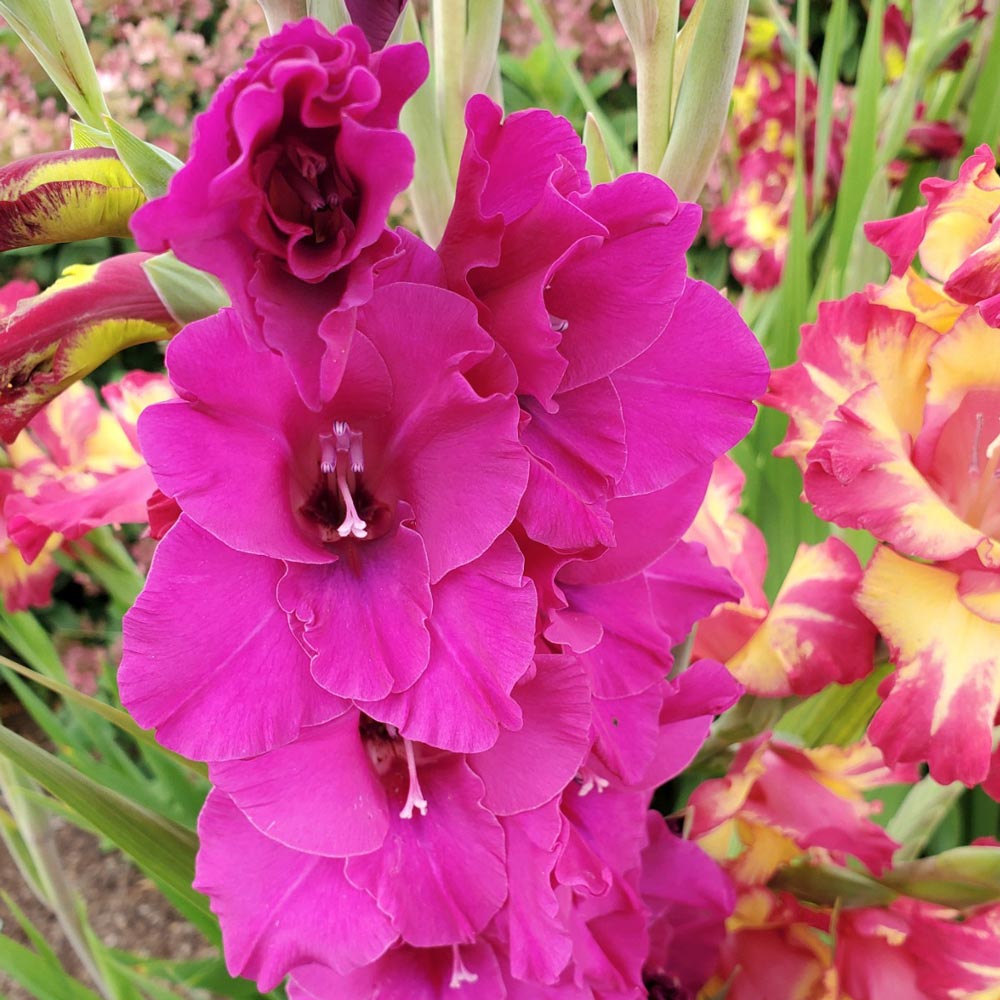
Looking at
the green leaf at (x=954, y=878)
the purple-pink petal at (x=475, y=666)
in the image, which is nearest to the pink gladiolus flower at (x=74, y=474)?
the purple-pink petal at (x=475, y=666)

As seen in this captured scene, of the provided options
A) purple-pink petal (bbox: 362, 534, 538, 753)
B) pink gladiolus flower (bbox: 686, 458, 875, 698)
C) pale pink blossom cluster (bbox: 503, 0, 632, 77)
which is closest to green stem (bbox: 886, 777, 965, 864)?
pink gladiolus flower (bbox: 686, 458, 875, 698)

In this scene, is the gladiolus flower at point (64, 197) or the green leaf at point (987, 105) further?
the green leaf at point (987, 105)

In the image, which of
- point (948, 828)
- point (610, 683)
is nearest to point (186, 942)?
point (948, 828)

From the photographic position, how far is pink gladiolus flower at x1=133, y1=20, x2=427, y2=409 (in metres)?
0.25

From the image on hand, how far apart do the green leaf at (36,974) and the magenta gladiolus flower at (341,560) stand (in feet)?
1.18

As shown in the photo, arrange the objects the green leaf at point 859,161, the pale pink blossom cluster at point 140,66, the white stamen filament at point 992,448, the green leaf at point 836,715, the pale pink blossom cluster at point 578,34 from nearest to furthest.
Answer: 1. the white stamen filament at point 992,448
2. the green leaf at point 836,715
3. the green leaf at point 859,161
4. the pale pink blossom cluster at point 140,66
5. the pale pink blossom cluster at point 578,34

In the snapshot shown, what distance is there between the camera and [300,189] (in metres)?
0.28

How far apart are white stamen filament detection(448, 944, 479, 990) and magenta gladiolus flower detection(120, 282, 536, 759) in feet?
0.57

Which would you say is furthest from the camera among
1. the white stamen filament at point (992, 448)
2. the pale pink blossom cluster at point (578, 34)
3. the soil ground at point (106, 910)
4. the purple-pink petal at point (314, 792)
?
the pale pink blossom cluster at point (578, 34)

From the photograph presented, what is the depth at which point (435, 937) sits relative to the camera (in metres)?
0.39

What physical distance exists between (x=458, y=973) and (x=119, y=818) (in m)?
0.16

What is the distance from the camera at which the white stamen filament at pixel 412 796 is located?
38cm

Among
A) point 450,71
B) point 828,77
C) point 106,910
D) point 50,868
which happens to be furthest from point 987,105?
point 106,910

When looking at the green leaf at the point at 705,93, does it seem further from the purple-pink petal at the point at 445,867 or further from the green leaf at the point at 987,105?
the green leaf at the point at 987,105
